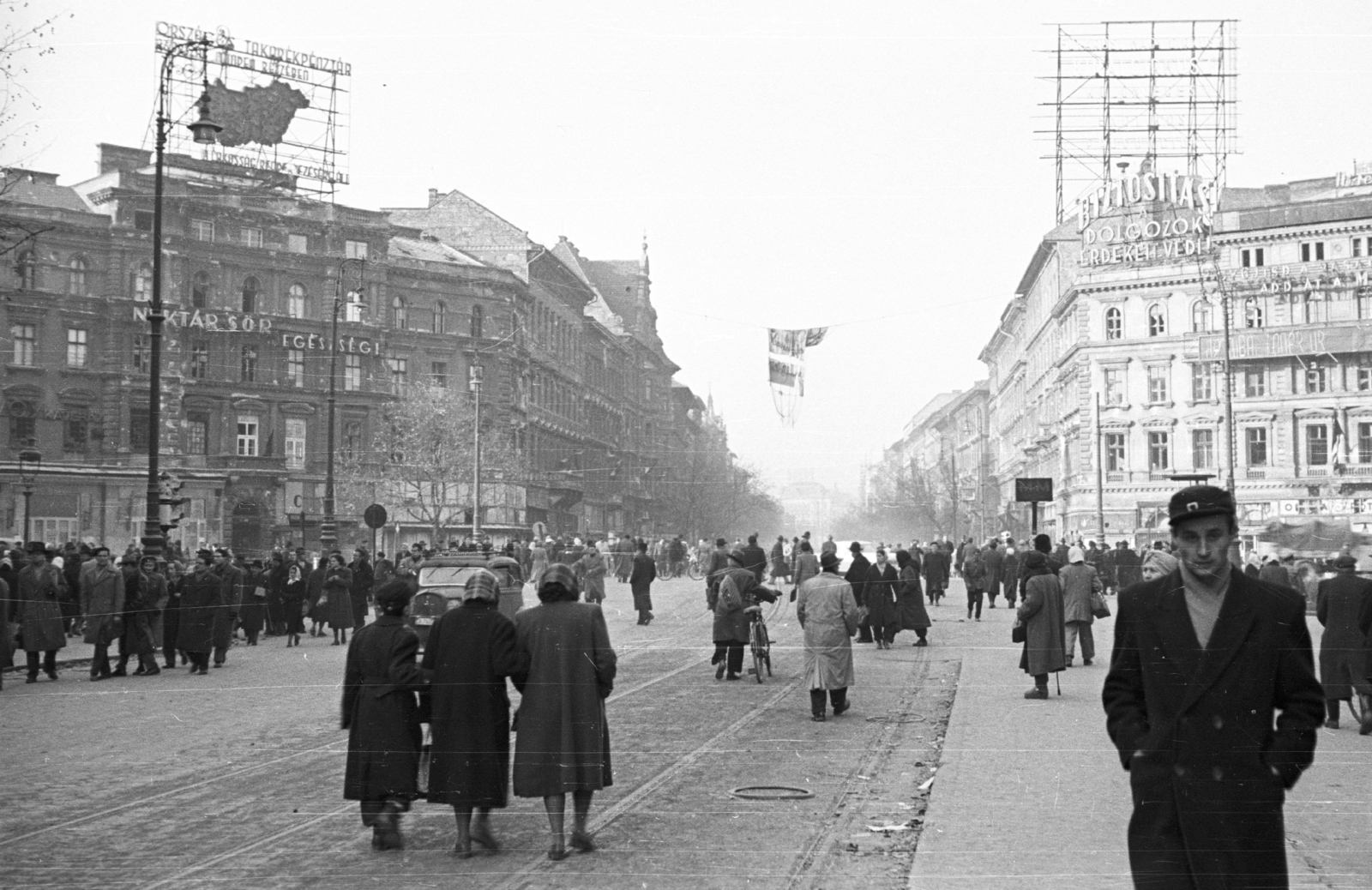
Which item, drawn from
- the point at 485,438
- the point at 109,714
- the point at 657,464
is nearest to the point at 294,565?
the point at 109,714

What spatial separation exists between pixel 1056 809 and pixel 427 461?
158 ft

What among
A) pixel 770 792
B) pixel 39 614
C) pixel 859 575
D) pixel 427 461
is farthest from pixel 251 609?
pixel 427 461

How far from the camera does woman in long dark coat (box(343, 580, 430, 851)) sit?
8.57 meters

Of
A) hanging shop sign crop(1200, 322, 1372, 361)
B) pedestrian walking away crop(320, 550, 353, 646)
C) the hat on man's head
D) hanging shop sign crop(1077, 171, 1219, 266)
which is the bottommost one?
pedestrian walking away crop(320, 550, 353, 646)

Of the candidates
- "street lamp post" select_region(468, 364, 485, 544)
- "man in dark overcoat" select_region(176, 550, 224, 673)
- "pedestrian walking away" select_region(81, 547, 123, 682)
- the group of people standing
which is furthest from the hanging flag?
the group of people standing

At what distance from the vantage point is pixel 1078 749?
12109mm

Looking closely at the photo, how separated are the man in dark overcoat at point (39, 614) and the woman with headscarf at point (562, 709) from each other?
13940 mm

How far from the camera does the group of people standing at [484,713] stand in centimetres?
839

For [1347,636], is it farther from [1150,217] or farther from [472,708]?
[1150,217]

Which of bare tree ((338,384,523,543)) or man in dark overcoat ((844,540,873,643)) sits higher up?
bare tree ((338,384,523,543))

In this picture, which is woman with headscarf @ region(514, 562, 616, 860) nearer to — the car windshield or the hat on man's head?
the hat on man's head

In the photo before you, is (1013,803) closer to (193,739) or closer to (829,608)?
(829,608)

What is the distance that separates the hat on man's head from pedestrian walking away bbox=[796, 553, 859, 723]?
1010cm

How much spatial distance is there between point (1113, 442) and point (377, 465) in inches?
1365
